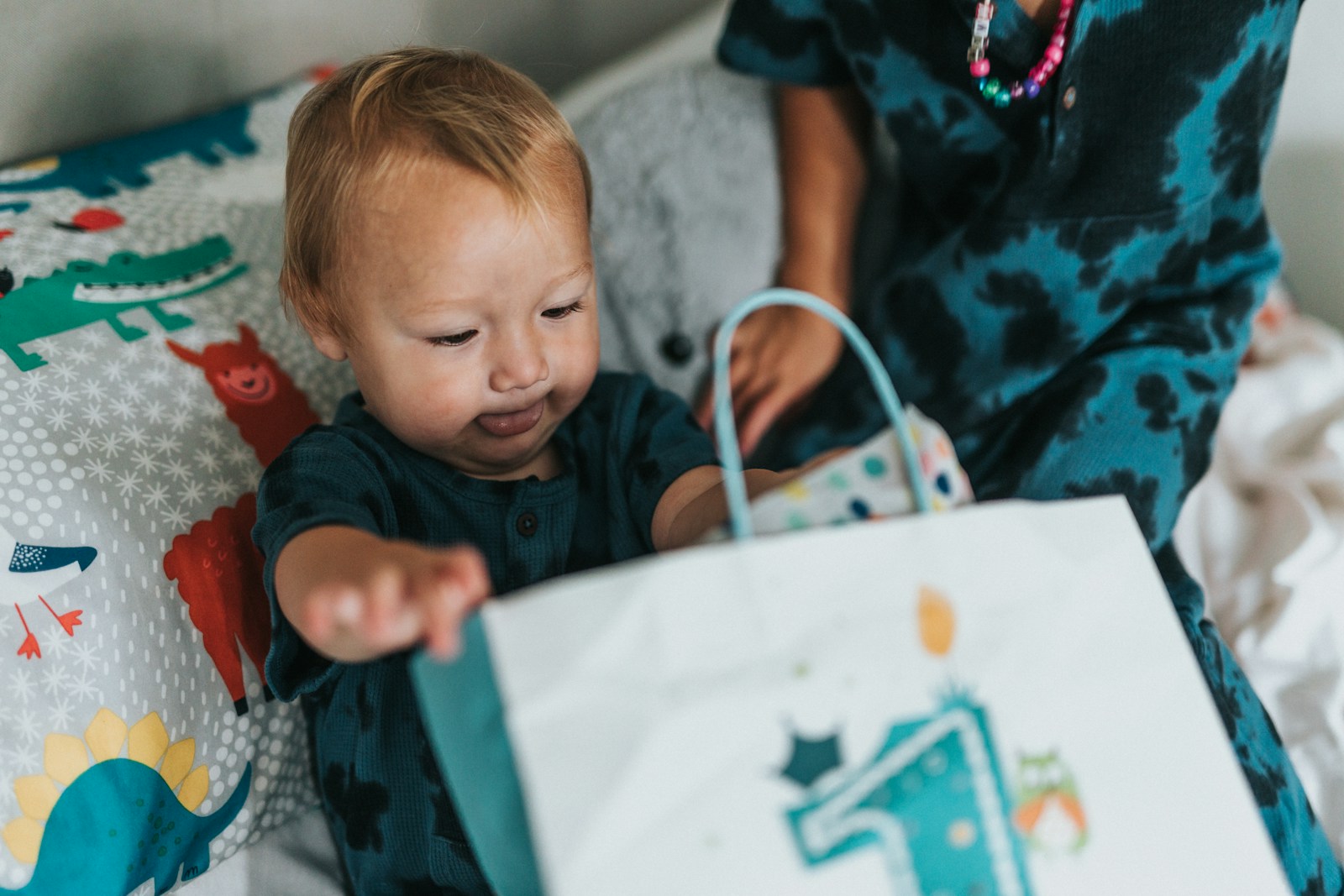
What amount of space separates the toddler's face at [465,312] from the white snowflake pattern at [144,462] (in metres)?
0.12

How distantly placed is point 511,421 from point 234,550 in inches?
7.5

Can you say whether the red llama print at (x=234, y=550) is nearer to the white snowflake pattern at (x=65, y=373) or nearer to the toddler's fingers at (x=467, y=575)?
the white snowflake pattern at (x=65, y=373)

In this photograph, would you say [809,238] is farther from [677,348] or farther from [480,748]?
[480,748]

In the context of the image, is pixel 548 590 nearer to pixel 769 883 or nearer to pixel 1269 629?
pixel 769 883

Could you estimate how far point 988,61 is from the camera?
2.42 feet

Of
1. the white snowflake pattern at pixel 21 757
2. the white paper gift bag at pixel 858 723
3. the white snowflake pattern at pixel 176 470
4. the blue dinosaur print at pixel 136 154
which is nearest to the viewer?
the white paper gift bag at pixel 858 723

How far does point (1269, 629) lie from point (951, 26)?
1.61 ft

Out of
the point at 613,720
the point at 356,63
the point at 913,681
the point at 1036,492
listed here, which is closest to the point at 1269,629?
the point at 1036,492

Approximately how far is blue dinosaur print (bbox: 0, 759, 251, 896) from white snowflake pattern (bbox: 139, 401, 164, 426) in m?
0.21

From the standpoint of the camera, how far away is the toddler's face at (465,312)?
56 centimetres

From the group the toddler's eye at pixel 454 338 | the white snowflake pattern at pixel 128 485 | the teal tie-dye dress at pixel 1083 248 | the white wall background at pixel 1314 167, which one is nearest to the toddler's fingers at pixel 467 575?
the toddler's eye at pixel 454 338

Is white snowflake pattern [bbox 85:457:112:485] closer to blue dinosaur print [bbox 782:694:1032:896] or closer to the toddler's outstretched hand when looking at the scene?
the toddler's outstretched hand

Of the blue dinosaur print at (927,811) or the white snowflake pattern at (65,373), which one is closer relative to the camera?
the blue dinosaur print at (927,811)

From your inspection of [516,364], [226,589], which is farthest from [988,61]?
[226,589]
